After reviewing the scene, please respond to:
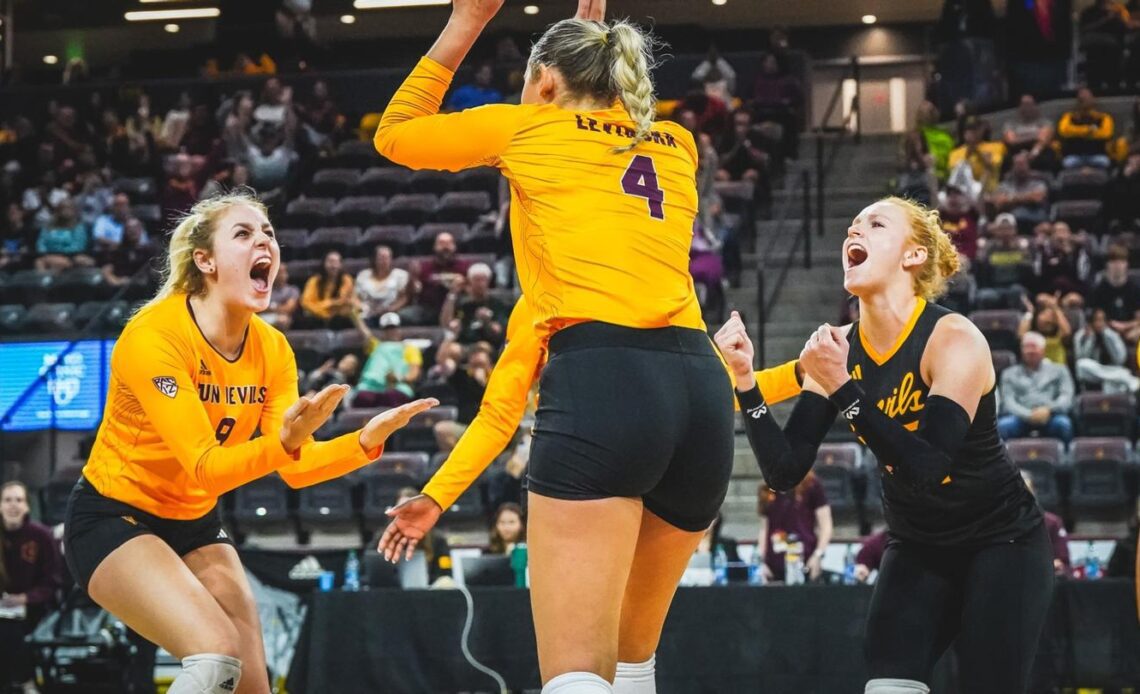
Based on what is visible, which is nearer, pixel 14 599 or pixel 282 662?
pixel 282 662

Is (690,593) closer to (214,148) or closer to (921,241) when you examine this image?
(921,241)

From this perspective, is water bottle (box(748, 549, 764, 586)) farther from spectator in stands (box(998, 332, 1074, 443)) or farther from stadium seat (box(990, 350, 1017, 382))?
stadium seat (box(990, 350, 1017, 382))

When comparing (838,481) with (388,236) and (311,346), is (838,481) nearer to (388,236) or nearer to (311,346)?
(311,346)

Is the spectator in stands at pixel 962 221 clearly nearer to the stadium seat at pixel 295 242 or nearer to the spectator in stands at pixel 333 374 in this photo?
the spectator in stands at pixel 333 374

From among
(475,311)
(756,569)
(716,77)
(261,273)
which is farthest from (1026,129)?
(261,273)

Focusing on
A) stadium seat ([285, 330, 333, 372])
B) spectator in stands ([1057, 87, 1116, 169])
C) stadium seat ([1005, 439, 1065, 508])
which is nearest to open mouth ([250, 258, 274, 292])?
stadium seat ([1005, 439, 1065, 508])

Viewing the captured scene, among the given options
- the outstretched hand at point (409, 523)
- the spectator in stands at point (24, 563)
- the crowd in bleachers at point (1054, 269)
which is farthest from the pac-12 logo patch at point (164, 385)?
the spectator in stands at point (24, 563)

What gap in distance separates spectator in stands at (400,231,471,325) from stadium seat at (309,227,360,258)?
1440mm

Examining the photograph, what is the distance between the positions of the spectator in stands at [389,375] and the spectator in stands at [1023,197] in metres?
5.65

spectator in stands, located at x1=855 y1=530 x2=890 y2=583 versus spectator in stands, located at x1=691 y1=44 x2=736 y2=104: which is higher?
spectator in stands, located at x1=691 y1=44 x2=736 y2=104

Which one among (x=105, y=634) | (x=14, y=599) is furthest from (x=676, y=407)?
(x=14, y=599)

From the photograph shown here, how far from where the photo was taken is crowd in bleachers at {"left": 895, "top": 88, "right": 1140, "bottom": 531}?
11391mm

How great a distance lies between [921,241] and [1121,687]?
14.8ft

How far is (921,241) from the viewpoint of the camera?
4.51 metres
